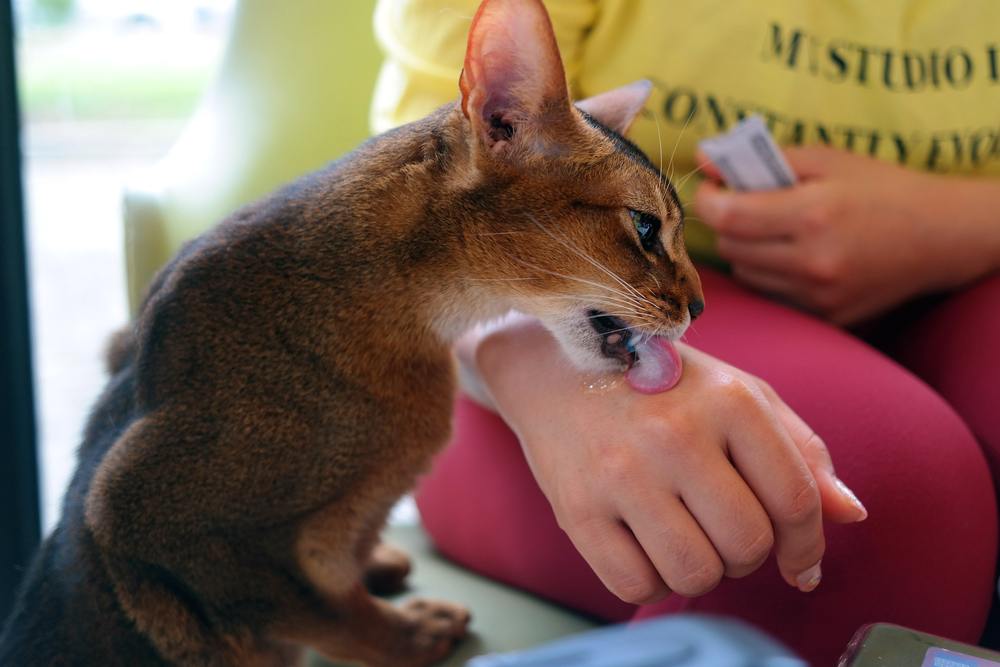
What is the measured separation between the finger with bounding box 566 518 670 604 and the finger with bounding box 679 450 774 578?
0.18ft

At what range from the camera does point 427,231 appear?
0.80m

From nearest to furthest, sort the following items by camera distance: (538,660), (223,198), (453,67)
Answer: (538,660) → (453,67) → (223,198)

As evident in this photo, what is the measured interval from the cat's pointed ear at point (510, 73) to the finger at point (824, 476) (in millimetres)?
289

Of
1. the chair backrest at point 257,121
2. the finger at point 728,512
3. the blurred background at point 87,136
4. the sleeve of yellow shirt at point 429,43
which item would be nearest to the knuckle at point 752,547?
the finger at point 728,512

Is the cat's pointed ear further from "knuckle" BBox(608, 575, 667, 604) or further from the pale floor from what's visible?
the pale floor

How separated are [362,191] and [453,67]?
1.04 ft

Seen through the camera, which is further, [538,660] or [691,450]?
[691,450]

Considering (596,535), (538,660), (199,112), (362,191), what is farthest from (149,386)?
(199,112)

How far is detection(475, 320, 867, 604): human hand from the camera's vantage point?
2.29 feet

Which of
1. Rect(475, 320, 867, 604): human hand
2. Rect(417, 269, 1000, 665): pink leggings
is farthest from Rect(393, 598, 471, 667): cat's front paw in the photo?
Rect(475, 320, 867, 604): human hand

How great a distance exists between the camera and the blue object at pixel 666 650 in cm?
38

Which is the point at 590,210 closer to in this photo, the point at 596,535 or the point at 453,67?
the point at 596,535

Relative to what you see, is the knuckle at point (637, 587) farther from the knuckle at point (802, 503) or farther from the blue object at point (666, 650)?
the blue object at point (666, 650)

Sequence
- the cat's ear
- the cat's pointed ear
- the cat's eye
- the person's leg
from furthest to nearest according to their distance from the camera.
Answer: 1. the person's leg
2. the cat's ear
3. the cat's eye
4. the cat's pointed ear
